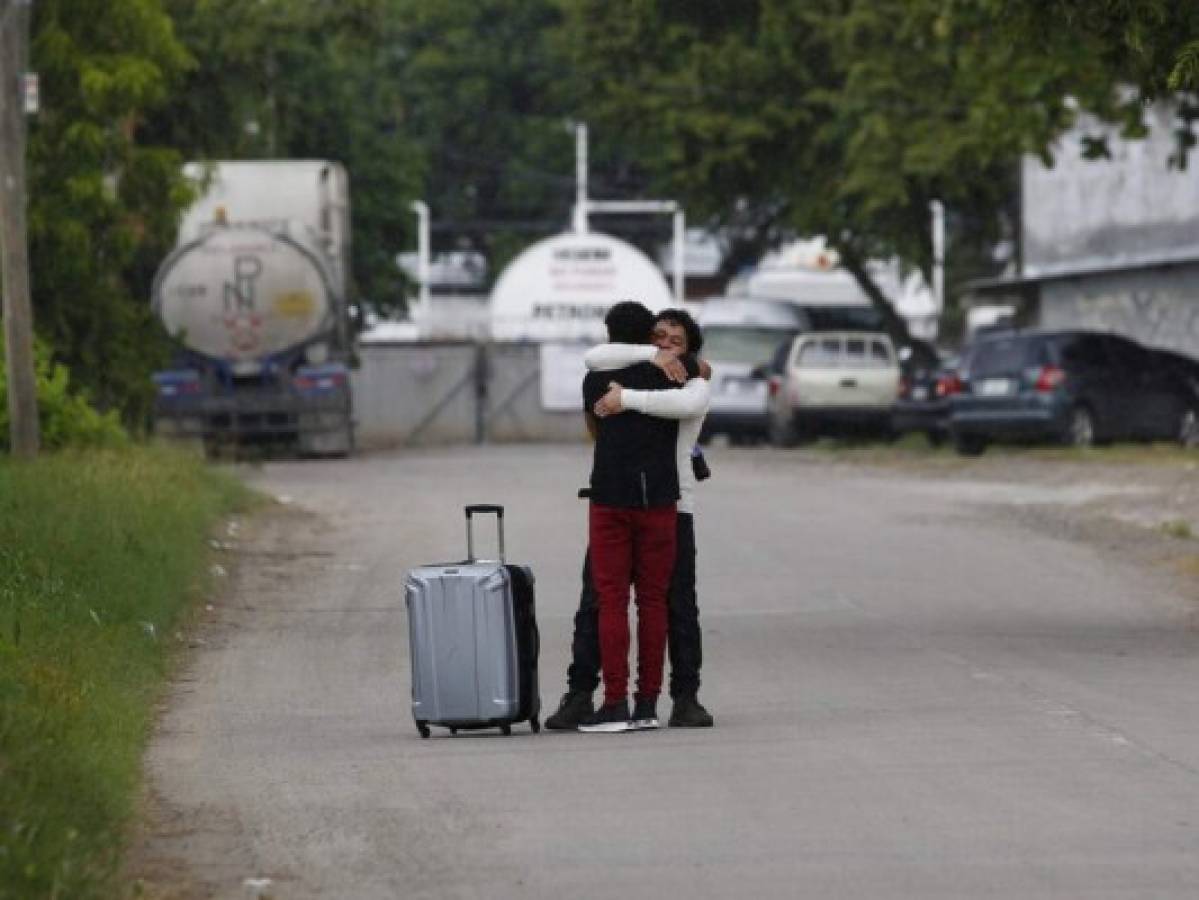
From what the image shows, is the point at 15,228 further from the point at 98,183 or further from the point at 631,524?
the point at 631,524

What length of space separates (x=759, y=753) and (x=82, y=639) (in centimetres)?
362

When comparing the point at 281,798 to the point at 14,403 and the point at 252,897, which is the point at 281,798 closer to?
the point at 252,897

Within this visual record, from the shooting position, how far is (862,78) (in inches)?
1783

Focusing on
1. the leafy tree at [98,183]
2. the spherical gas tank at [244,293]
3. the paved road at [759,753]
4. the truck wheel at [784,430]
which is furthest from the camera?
the truck wheel at [784,430]

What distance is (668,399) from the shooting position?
12.9m

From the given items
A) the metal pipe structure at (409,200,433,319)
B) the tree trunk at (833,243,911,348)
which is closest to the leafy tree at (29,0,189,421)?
the tree trunk at (833,243,911,348)

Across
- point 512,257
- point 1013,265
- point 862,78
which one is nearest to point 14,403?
point 862,78

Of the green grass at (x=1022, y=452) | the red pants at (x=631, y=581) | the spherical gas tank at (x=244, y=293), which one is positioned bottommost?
the green grass at (x=1022, y=452)

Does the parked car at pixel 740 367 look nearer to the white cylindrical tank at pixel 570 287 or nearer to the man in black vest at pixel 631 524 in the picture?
the white cylindrical tank at pixel 570 287

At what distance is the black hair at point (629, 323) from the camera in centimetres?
1302

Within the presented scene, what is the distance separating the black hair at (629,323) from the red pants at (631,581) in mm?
682

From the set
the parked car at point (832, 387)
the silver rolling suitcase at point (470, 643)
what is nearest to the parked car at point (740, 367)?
the parked car at point (832, 387)

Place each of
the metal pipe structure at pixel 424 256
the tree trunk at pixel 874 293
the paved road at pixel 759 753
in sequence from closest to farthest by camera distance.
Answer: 1. the paved road at pixel 759 753
2. the tree trunk at pixel 874 293
3. the metal pipe structure at pixel 424 256

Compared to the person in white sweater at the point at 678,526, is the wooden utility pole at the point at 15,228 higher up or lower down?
higher up
